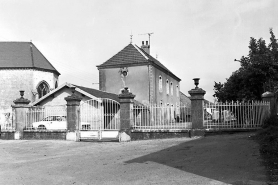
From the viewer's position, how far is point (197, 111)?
13.8 m

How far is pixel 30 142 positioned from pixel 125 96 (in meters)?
5.79

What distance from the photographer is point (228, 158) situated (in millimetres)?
8688

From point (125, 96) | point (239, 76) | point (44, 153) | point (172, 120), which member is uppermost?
point (239, 76)

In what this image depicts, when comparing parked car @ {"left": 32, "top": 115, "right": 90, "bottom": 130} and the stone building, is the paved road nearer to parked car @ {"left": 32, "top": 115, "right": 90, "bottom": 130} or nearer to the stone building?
parked car @ {"left": 32, "top": 115, "right": 90, "bottom": 130}

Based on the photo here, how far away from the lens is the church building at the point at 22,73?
3153 centimetres

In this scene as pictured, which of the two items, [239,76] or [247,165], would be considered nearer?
[247,165]

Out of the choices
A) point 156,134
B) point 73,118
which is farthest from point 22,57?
point 156,134

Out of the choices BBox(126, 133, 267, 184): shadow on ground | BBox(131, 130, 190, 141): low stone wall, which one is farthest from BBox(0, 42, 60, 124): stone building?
BBox(126, 133, 267, 184): shadow on ground

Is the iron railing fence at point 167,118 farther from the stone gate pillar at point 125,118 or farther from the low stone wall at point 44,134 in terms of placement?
the low stone wall at point 44,134

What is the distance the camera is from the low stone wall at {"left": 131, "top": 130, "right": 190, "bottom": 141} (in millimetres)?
14094

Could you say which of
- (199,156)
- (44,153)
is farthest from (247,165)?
(44,153)

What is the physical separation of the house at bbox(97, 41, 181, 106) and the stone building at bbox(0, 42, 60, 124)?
21.3ft

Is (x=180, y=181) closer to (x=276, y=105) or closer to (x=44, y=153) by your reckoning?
(x=44, y=153)

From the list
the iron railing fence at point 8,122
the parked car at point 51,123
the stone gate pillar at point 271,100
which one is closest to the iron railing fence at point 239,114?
the stone gate pillar at point 271,100
